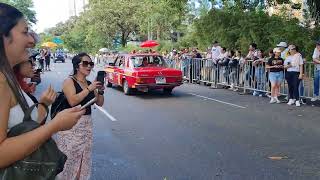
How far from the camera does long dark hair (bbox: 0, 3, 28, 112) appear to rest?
2.09 metres

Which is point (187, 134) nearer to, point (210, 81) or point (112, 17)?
point (210, 81)

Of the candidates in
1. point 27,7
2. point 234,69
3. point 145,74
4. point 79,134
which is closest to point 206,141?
point 79,134

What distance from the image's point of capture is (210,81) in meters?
19.7

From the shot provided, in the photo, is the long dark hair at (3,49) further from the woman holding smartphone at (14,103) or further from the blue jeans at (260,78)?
the blue jeans at (260,78)

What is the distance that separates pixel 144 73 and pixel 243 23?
1207 centimetres

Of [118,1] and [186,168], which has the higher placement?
[118,1]

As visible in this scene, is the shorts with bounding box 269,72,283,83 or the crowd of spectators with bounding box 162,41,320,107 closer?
the crowd of spectators with bounding box 162,41,320,107

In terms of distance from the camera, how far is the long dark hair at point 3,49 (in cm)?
209

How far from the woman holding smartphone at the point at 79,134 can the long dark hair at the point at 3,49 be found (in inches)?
79.8

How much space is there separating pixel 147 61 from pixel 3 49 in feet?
46.7

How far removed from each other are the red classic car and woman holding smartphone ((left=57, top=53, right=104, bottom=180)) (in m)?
10.3

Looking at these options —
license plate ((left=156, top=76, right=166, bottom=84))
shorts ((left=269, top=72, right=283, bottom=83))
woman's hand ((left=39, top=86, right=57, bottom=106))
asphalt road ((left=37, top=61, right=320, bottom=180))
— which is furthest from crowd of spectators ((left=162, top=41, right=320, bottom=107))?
woman's hand ((left=39, top=86, right=57, bottom=106))

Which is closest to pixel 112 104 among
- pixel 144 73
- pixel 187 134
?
pixel 144 73

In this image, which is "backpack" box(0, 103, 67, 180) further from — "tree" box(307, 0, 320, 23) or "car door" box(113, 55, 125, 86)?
"tree" box(307, 0, 320, 23)
